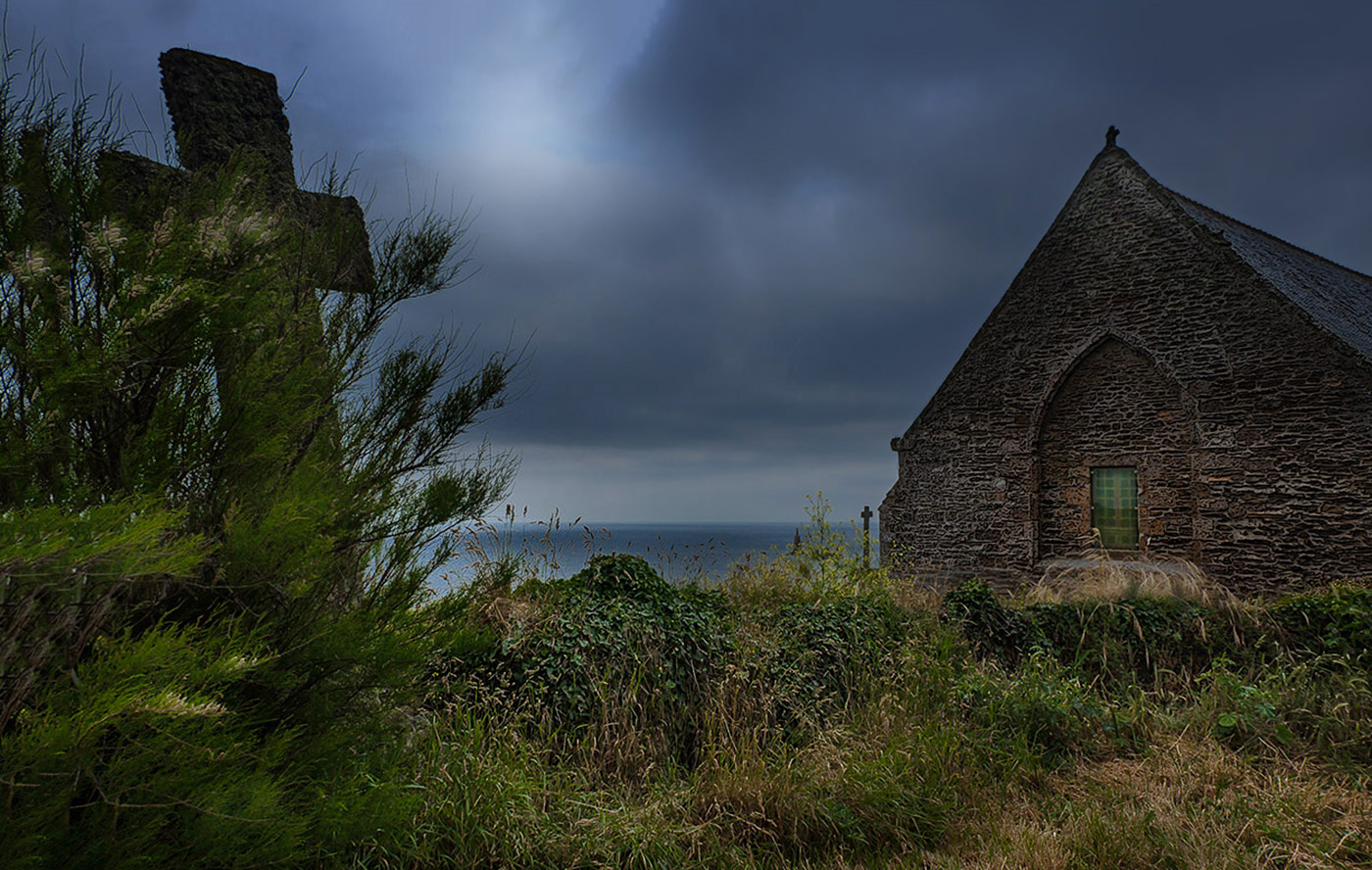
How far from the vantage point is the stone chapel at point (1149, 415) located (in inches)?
467

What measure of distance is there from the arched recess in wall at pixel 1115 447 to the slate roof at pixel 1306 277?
236cm

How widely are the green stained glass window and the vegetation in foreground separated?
6752 millimetres

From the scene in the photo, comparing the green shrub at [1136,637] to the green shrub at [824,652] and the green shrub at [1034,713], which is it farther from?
the green shrub at [824,652]

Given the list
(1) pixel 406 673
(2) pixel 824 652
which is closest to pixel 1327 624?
(2) pixel 824 652

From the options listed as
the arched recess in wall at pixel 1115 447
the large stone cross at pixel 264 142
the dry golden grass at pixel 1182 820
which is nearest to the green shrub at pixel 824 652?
the dry golden grass at pixel 1182 820

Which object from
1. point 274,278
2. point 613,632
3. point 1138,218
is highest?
point 1138,218

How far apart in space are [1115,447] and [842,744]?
11534mm

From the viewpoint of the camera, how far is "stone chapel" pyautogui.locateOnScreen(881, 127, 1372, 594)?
1186cm

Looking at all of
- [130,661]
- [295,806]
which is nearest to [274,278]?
[130,661]

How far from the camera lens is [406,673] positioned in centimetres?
326

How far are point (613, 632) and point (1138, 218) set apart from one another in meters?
13.9

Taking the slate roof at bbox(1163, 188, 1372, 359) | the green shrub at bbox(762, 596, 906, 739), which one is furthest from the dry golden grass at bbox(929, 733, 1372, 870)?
the slate roof at bbox(1163, 188, 1372, 359)

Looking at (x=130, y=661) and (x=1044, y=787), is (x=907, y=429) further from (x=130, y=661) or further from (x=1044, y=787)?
(x=130, y=661)

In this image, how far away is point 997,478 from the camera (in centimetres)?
1477
